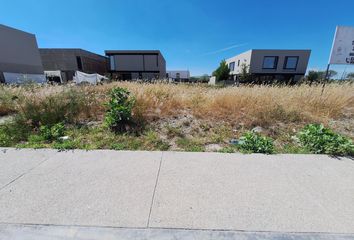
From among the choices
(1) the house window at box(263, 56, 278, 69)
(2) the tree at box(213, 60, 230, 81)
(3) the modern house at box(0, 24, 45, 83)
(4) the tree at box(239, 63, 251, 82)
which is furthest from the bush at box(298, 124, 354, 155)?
(2) the tree at box(213, 60, 230, 81)

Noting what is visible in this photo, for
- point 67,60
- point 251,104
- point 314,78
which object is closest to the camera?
point 251,104

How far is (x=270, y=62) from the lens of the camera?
31.1m

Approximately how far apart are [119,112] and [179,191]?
9.47ft

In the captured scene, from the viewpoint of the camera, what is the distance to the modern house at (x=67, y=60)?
2844cm

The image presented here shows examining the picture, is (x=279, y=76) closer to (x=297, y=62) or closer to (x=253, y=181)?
(x=297, y=62)

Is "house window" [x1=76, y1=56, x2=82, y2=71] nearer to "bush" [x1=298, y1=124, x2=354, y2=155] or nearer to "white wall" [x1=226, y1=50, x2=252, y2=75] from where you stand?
"white wall" [x1=226, y1=50, x2=252, y2=75]

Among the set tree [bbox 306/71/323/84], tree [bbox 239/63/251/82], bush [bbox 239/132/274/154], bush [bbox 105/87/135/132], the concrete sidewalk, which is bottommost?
the concrete sidewalk

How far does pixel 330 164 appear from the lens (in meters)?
3.11

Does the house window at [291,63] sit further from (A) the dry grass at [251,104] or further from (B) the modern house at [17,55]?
(B) the modern house at [17,55]

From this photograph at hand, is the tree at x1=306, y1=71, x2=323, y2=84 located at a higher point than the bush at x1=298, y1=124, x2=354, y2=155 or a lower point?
higher

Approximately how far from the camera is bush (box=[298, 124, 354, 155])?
3498 mm

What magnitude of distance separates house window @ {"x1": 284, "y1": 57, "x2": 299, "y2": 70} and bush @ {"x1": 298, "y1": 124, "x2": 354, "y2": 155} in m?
33.6

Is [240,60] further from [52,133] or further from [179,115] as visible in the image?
[52,133]

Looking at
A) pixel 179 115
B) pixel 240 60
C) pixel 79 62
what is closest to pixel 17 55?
pixel 79 62
